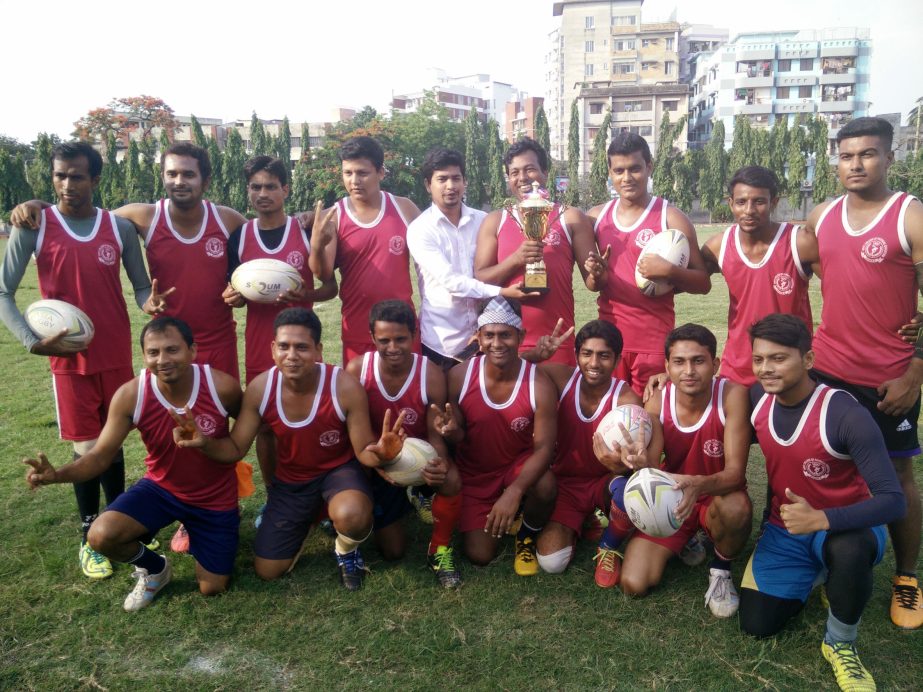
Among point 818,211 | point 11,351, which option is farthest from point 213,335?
point 11,351

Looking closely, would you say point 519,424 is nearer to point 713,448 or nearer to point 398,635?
point 713,448

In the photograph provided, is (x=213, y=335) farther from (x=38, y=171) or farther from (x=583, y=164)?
(x=583, y=164)

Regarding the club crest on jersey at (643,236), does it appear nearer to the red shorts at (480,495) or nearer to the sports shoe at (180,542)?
the red shorts at (480,495)

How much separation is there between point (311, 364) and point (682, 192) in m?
45.6

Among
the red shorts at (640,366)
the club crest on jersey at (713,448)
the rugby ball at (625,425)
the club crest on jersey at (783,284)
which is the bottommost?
the club crest on jersey at (713,448)

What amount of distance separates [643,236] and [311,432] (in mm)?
2426

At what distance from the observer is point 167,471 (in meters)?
3.82

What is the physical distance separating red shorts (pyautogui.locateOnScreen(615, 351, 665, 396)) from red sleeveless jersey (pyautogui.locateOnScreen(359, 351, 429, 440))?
137 centimetres

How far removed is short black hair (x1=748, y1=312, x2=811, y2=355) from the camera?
3.22 meters

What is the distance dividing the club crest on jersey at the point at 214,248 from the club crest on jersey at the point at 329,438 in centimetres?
151

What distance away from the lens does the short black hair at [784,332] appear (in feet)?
10.6

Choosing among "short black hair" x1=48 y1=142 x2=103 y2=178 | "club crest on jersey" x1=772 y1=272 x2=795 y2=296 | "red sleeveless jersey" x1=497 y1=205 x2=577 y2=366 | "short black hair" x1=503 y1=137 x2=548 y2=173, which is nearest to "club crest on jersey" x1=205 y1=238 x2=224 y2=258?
"short black hair" x1=48 y1=142 x2=103 y2=178

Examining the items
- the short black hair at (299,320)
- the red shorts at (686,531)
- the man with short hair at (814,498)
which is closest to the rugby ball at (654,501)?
the red shorts at (686,531)

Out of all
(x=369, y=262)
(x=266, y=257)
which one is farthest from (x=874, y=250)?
(x=266, y=257)
